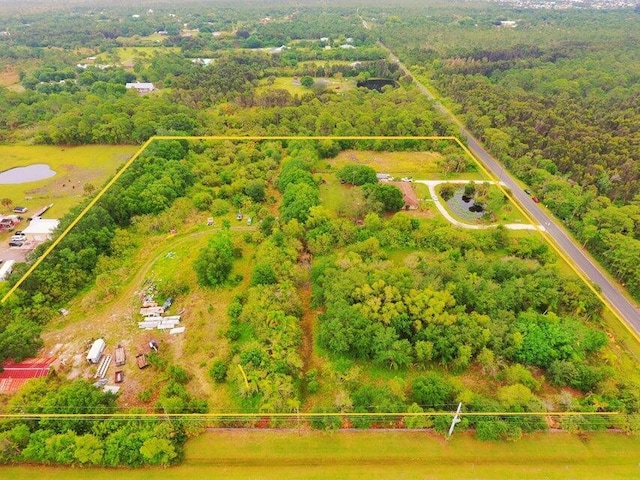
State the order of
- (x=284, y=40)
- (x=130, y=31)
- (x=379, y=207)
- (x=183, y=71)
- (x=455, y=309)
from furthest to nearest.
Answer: (x=130, y=31) < (x=284, y=40) < (x=183, y=71) < (x=379, y=207) < (x=455, y=309)

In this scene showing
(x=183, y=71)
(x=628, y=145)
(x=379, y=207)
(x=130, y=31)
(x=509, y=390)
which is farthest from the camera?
(x=130, y=31)

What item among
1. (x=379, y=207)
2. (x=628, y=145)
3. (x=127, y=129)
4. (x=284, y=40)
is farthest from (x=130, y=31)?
(x=628, y=145)

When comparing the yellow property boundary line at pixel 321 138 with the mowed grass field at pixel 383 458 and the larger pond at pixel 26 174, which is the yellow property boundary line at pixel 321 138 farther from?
the mowed grass field at pixel 383 458

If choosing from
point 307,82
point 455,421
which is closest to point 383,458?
point 455,421

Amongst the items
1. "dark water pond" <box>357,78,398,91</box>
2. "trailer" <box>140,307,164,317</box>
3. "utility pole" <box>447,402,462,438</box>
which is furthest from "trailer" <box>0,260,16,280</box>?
"dark water pond" <box>357,78,398,91</box>

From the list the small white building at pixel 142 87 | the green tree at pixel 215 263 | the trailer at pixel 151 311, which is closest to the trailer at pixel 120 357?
the trailer at pixel 151 311

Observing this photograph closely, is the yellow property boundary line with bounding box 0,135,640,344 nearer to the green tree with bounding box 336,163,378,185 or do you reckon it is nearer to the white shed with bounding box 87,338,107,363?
the white shed with bounding box 87,338,107,363

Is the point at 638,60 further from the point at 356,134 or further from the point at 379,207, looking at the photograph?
the point at 379,207
